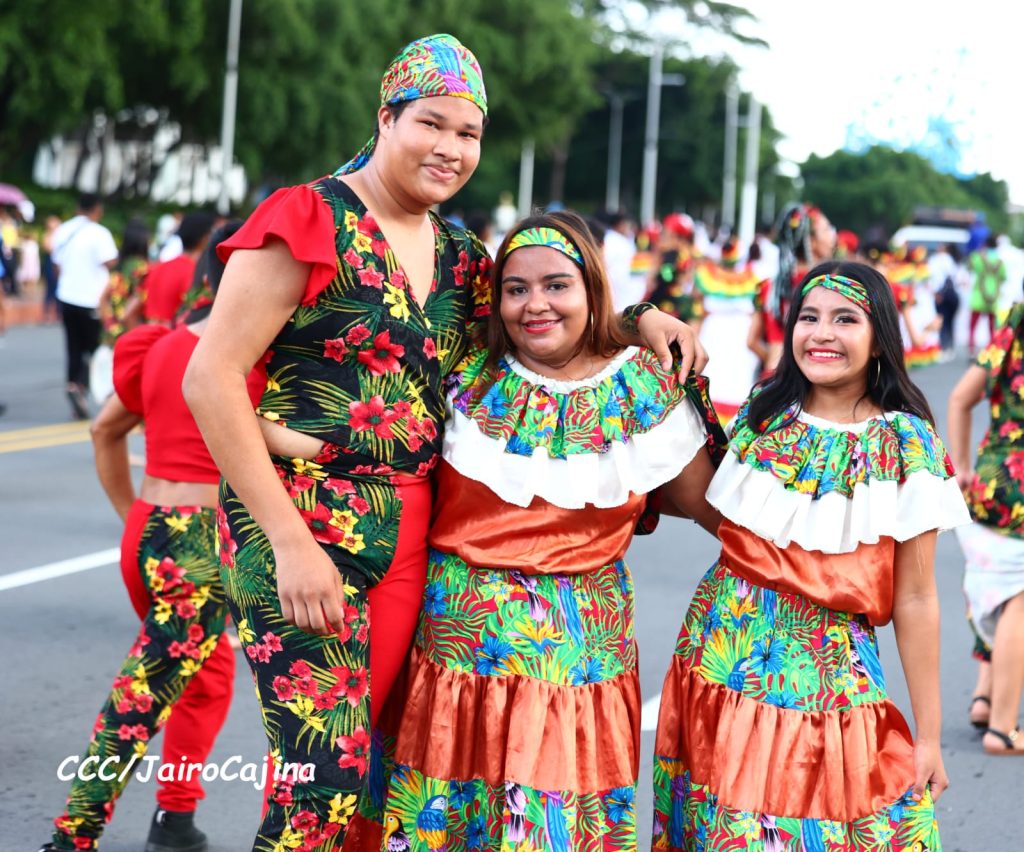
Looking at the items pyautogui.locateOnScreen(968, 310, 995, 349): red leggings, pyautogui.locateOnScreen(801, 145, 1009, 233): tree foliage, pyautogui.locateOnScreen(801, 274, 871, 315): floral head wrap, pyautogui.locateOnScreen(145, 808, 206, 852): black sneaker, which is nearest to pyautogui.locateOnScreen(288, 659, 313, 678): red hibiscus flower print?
pyautogui.locateOnScreen(801, 274, 871, 315): floral head wrap

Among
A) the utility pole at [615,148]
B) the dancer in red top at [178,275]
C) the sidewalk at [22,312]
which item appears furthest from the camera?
the utility pole at [615,148]

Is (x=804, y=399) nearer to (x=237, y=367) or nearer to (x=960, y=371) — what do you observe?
(x=237, y=367)

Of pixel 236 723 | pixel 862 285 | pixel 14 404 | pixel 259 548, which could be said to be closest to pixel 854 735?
pixel 862 285

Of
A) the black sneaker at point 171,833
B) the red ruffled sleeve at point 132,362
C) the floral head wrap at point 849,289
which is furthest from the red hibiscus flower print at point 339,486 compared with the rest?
the black sneaker at point 171,833

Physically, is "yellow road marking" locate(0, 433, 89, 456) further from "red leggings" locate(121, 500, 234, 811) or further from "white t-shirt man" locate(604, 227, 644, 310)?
"red leggings" locate(121, 500, 234, 811)

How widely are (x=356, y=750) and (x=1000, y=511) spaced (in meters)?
3.30

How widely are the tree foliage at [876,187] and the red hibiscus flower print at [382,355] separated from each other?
76.5 metres

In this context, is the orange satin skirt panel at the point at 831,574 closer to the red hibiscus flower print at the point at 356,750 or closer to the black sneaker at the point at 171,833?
the red hibiscus flower print at the point at 356,750

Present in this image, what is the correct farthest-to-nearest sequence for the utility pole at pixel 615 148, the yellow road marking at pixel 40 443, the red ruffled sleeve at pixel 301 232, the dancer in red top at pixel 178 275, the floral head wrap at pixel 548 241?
the utility pole at pixel 615 148
the yellow road marking at pixel 40 443
the dancer in red top at pixel 178 275
the floral head wrap at pixel 548 241
the red ruffled sleeve at pixel 301 232

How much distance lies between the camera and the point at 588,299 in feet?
11.4

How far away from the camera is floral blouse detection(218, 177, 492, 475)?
313 cm

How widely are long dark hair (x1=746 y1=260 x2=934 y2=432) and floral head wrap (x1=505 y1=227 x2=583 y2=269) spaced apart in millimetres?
546

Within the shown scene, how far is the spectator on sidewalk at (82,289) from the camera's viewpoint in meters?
14.1

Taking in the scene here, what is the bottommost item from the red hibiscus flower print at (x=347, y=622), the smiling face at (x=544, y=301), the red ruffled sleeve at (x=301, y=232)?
the red hibiscus flower print at (x=347, y=622)
